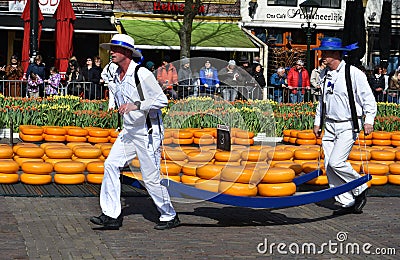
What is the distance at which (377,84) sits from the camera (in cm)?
2408

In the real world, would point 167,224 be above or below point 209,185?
below

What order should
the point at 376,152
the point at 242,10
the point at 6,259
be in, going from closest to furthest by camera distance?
1. the point at 6,259
2. the point at 376,152
3. the point at 242,10

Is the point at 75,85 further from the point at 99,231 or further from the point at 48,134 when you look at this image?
the point at 99,231

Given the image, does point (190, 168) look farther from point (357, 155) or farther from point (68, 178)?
point (357, 155)

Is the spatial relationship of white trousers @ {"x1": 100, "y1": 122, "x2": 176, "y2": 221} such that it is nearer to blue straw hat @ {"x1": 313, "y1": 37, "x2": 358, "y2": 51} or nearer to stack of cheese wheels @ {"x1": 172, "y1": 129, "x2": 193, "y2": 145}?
blue straw hat @ {"x1": 313, "y1": 37, "x2": 358, "y2": 51}

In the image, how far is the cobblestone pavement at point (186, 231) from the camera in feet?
25.5

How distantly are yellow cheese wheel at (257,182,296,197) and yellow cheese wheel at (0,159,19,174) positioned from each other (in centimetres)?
369

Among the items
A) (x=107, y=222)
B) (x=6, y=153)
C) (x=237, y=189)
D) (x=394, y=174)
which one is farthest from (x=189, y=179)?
(x=394, y=174)

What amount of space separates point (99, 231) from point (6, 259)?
4.93ft

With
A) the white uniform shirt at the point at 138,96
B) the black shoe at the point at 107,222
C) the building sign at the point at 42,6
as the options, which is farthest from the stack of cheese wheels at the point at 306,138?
the building sign at the point at 42,6

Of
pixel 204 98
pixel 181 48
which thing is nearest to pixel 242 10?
pixel 181 48

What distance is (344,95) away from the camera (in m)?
9.91

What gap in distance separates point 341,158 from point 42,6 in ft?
73.0

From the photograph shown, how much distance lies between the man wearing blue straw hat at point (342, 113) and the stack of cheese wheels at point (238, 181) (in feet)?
3.46
